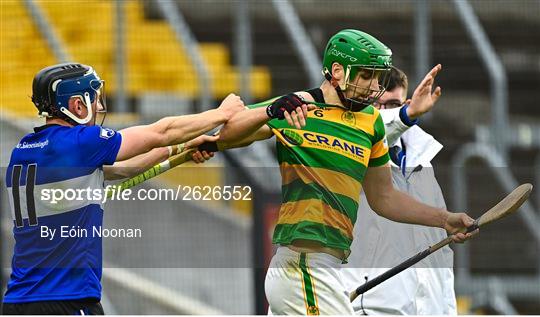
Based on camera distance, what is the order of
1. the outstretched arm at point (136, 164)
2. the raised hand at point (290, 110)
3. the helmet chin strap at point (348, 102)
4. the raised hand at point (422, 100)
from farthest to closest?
the raised hand at point (422, 100), the outstretched arm at point (136, 164), the helmet chin strap at point (348, 102), the raised hand at point (290, 110)

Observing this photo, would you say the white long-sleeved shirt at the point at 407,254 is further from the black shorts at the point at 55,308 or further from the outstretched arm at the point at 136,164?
the black shorts at the point at 55,308

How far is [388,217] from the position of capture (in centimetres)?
596

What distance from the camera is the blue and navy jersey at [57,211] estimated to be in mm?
5332

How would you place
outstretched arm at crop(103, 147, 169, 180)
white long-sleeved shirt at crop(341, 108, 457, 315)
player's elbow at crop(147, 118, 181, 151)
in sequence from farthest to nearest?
white long-sleeved shirt at crop(341, 108, 457, 315)
outstretched arm at crop(103, 147, 169, 180)
player's elbow at crop(147, 118, 181, 151)

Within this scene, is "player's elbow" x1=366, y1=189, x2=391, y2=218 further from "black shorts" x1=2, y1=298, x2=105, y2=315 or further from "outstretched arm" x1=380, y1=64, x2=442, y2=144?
"black shorts" x1=2, y1=298, x2=105, y2=315

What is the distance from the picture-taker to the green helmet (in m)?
5.68

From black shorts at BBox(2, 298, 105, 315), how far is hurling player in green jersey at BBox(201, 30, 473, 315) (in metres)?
0.70

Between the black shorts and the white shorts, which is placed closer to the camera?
the black shorts

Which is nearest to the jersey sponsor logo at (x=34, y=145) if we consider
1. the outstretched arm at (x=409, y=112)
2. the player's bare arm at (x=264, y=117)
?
the player's bare arm at (x=264, y=117)

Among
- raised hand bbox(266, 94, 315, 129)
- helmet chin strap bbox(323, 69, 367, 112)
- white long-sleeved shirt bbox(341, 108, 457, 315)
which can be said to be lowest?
white long-sleeved shirt bbox(341, 108, 457, 315)

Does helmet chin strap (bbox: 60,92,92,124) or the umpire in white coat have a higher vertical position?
helmet chin strap (bbox: 60,92,92,124)

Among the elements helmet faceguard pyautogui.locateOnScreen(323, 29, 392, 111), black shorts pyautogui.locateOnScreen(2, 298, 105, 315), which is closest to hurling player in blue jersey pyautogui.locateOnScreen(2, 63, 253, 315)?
black shorts pyautogui.locateOnScreen(2, 298, 105, 315)

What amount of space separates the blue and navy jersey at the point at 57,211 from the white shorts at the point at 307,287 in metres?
0.68

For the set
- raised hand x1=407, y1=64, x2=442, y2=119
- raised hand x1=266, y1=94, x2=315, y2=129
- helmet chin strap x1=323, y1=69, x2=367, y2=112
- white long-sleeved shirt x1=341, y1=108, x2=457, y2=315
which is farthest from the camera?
white long-sleeved shirt x1=341, y1=108, x2=457, y2=315
